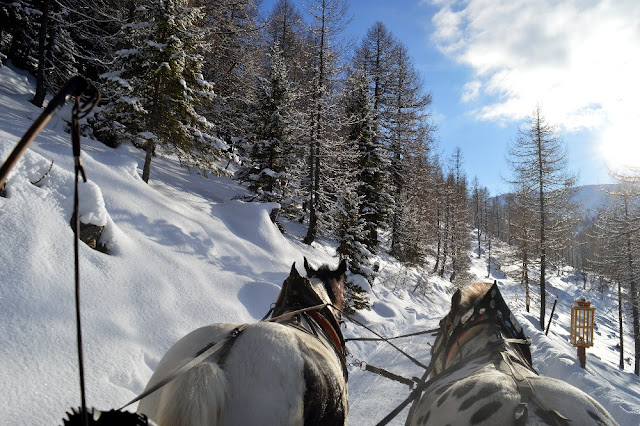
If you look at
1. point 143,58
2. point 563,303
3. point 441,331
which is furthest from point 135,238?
point 563,303

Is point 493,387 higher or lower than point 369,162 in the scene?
lower

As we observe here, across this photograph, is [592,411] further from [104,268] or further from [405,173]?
[405,173]

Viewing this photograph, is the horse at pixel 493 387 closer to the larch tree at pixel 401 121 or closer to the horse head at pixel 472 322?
the horse head at pixel 472 322

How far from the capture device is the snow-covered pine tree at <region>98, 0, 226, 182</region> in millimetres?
10305

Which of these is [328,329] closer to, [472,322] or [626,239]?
[472,322]

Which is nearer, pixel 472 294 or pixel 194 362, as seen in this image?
pixel 194 362

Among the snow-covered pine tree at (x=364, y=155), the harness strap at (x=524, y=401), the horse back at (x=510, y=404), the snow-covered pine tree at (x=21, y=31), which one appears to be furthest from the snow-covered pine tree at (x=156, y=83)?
the harness strap at (x=524, y=401)

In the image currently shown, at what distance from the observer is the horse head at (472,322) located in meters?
2.79

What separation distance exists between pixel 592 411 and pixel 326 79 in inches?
651

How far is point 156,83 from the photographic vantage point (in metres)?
10.7

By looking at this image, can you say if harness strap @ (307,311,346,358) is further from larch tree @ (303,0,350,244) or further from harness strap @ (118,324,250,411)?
larch tree @ (303,0,350,244)

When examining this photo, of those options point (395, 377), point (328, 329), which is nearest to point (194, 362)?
point (328, 329)

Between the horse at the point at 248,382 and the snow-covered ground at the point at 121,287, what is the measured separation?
1894 mm

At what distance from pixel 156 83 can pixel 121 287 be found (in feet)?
25.5
